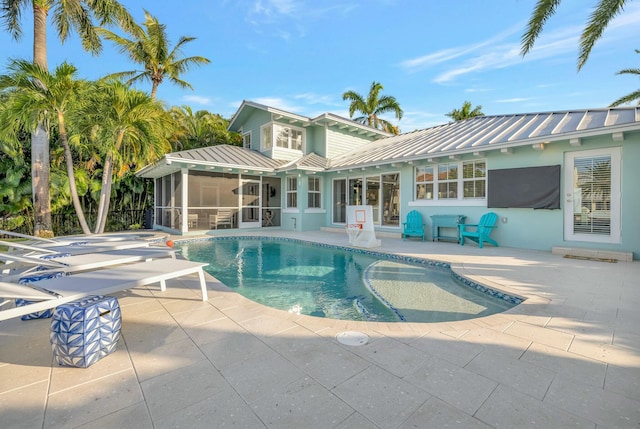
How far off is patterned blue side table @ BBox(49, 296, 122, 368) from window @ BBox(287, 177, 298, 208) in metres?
10.9

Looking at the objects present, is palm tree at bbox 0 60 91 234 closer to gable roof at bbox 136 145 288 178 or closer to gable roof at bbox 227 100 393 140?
gable roof at bbox 136 145 288 178

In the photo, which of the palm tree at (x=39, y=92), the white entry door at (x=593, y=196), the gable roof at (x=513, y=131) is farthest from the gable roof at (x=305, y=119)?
the white entry door at (x=593, y=196)

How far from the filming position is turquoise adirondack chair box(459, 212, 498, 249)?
8148 millimetres

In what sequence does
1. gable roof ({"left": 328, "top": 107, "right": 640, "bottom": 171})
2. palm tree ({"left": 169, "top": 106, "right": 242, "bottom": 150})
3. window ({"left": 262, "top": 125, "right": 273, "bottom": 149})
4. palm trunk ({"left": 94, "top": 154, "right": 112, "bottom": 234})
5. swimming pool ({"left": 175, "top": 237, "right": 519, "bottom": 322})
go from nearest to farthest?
swimming pool ({"left": 175, "top": 237, "right": 519, "bottom": 322}), gable roof ({"left": 328, "top": 107, "right": 640, "bottom": 171}), palm trunk ({"left": 94, "top": 154, "right": 112, "bottom": 234}), window ({"left": 262, "top": 125, "right": 273, "bottom": 149}), palm tree ({"left": 169, "top": 106, "right": 242, "bottom": 150})

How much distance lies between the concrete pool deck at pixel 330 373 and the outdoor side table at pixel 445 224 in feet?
18.1

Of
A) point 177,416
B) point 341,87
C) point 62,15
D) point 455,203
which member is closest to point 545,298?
point 177,416

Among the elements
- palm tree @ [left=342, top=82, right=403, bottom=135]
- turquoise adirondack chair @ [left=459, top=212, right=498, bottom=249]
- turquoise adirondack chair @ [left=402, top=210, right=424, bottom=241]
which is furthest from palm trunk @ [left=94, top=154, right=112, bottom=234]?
palm tree @ [left=342, top=82, right=403, bottom=135]

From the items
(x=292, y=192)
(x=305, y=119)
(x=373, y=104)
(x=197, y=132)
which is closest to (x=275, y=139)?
(x=305, y=119)

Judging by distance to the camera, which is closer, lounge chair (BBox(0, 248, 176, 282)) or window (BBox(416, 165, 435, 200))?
lounge chair (BBox(0, 248, 176, 282))

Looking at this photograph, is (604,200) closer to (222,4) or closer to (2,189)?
(222,4)

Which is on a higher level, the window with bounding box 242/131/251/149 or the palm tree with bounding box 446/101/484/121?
the palm tree with bounding box 446/101/484/121

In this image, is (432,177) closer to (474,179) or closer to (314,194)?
(474,179)

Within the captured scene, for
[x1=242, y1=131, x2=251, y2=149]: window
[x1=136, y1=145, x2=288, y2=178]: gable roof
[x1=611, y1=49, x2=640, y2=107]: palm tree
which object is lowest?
[x1=136, y1=145, x2=288, y2=178]: gable roof

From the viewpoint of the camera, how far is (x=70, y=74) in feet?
25.1
